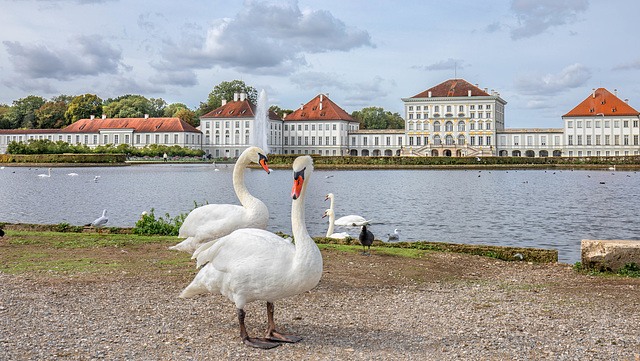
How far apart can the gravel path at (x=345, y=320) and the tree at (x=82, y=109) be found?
116 m

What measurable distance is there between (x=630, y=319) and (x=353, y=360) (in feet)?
9.93

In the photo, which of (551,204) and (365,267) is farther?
(551,204)

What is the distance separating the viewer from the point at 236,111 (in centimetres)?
10362

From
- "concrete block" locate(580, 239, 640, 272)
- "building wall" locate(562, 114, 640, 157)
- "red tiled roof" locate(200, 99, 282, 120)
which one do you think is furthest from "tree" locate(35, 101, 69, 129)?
"concrete block" locate(580, 239, 640, 272)

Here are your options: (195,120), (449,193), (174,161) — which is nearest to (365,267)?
(449,193)

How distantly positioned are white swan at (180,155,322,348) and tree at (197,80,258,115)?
10895cm

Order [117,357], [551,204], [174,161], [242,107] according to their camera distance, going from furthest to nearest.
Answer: [242,107]
[174,161]
[551,204]
[117,357]

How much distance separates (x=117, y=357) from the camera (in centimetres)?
416

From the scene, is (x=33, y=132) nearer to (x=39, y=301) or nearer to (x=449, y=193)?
(x=449, y=193)

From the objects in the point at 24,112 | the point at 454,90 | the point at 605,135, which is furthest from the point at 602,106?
the point at 24,112

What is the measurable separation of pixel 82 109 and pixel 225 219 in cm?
11733

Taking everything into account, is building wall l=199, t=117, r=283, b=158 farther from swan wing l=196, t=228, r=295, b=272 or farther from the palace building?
swan wing l=196, t=228, r=295, b=272

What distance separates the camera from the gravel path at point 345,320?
14.4 feet

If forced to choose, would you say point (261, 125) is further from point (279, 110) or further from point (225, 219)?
point (225, 219)
